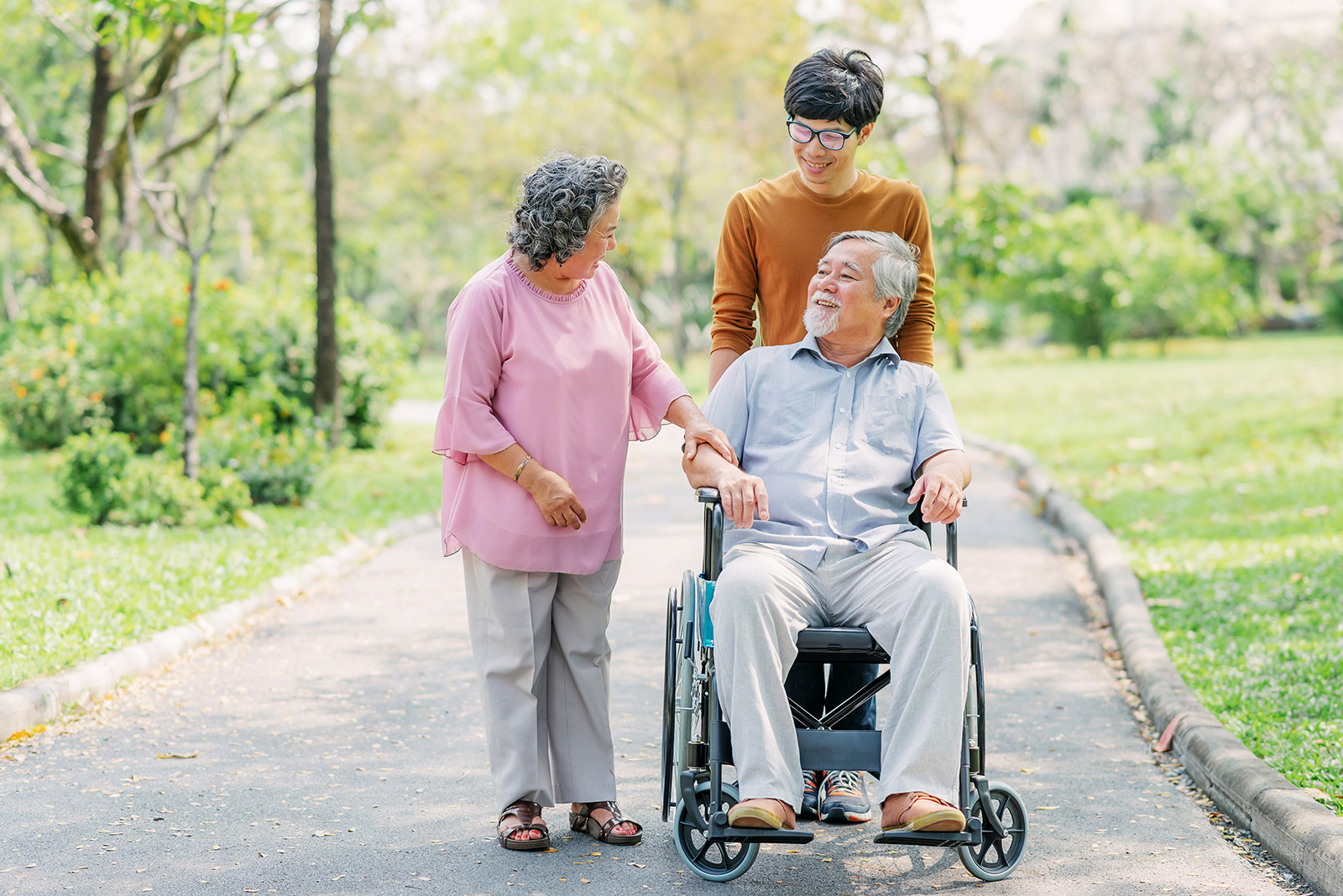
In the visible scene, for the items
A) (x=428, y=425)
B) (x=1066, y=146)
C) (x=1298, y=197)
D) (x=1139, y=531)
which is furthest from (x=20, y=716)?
(x=1066, y=146)

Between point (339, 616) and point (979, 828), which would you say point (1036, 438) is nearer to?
point (339, 616)

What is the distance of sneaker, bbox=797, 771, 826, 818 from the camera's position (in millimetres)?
3277

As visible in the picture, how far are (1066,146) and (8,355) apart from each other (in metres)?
50.0

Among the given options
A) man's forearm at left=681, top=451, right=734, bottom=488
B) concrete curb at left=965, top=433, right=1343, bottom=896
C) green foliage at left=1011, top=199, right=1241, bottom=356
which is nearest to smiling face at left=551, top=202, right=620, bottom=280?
man's forearm at left=681, top=451, right=734, bottom=488

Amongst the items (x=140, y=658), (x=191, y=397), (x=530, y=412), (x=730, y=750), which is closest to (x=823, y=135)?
(x=530, y=412)

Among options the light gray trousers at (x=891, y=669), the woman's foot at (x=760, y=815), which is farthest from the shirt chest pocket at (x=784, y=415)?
the woman's foot at (x=760, y=815)

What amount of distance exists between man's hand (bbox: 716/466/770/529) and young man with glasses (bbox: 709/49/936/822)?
57cm

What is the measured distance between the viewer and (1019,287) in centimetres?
3072

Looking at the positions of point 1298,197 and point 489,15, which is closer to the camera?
point 489,15

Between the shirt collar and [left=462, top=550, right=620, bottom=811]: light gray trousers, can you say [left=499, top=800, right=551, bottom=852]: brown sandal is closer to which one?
[left=462, top=550, right=620, bottom=811]: light gray trousers

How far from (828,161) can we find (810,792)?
1.75 metres

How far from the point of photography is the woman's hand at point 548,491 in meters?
3.44

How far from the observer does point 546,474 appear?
3438 mm

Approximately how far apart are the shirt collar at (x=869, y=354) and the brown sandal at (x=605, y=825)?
136 centimetres
